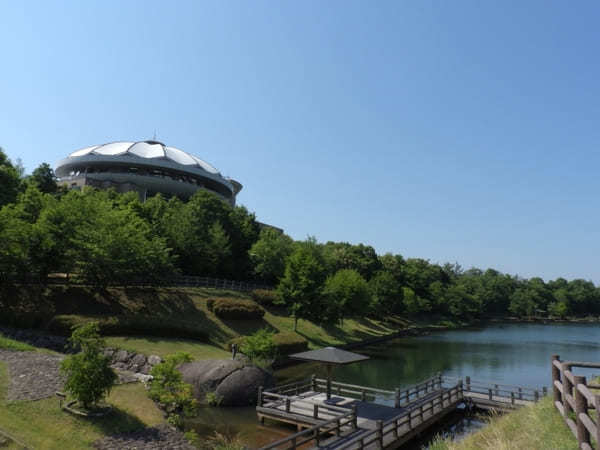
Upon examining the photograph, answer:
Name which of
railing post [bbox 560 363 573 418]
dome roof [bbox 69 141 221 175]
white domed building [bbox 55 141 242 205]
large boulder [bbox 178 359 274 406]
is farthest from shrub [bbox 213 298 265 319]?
dome roof [bbox 69 141 221 175]

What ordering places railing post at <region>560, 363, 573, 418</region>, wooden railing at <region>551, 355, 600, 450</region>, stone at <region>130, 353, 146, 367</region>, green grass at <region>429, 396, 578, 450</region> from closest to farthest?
wooden railing at <region>551, 355, 600, 450</region>, green grass at <region>429, 396, 578, 450</region>, railing post at <region>560, 363, 573, 418</region>, stone at <region>130, 353, 146, 367</region>

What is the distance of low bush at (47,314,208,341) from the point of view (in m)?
27.5

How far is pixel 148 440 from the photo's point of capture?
14.5 m

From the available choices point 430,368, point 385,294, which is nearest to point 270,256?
point 385,294

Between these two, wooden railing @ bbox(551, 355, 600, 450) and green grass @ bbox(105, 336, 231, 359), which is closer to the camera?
wooden railing @ bbox(551, 355, 600, 450)

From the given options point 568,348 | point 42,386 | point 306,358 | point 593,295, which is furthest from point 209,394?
point 593,295

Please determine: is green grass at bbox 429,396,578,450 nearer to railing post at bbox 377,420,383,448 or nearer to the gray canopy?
railing post at bbox 377,420,383,448

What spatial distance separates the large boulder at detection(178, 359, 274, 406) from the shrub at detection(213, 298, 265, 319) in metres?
16.4

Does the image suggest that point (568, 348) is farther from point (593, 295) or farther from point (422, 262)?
point (593, 295)

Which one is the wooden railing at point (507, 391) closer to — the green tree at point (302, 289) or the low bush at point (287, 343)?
the low bush at point (287, 343)

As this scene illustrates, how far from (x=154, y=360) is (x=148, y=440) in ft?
35.8

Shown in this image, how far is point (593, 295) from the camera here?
480 feet

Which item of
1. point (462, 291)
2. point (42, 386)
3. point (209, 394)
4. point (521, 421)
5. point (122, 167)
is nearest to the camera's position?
point (521, 421)

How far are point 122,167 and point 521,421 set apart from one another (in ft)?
284
